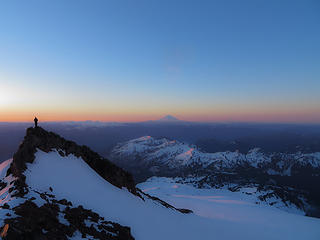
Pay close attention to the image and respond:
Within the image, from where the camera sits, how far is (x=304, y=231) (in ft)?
112

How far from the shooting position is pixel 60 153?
24.5 m

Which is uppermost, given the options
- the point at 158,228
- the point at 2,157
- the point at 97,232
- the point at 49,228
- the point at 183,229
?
the point at 49,228

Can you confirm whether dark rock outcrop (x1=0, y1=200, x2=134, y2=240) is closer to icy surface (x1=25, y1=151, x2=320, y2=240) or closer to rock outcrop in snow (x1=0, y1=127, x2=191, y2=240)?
rock outcrop in snow (x1=0, y1=127, x2=191, y2=240)

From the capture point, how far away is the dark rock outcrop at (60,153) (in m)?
18.0

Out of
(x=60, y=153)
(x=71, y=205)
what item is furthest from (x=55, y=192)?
(x=60, y=153)

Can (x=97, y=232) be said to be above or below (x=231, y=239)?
above

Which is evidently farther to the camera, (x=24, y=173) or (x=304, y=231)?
(x=304, y=231)

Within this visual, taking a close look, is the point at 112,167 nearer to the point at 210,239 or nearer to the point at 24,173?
the point at 24,173

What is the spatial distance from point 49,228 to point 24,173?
10089mm

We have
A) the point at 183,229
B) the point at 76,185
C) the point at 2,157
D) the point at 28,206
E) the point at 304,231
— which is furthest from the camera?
the point at 2,157

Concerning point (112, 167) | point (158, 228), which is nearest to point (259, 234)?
point (158, 228)

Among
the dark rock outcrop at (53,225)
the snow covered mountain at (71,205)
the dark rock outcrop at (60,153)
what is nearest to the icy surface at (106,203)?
the snow covered mountain at (71,205)

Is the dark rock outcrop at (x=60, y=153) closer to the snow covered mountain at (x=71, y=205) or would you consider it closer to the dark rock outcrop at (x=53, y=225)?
the snow covered mountain at (x=71, y=205)

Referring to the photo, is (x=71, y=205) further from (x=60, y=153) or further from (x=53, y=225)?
(x=60, y=153)
